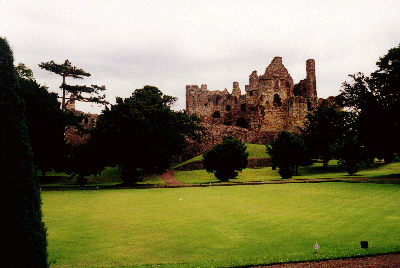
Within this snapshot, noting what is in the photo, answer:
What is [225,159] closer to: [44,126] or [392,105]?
[392,105]

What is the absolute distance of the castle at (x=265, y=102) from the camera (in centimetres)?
6064

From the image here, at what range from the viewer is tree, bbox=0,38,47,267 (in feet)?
20.9

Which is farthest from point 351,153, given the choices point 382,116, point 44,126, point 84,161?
point 44,126

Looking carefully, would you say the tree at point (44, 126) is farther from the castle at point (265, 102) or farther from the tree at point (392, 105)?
the castle at point (265, 102)

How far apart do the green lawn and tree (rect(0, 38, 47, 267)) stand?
3.74 ft

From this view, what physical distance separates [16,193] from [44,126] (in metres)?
26.1

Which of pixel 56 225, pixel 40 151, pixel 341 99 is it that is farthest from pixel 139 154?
pixel 341 99

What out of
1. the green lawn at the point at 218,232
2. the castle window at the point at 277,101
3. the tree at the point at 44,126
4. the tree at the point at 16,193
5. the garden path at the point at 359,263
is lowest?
the garden path at the point at 359,263

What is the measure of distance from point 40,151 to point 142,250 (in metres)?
24.2

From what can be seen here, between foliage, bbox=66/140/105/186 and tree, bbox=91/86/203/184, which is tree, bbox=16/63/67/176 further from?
tree, bbox=91/86/203/184

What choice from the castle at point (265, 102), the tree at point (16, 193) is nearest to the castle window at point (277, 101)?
the castle at point (265, 102)

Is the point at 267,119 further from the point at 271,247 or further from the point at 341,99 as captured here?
the point at 271,247

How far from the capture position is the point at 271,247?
27.8ft

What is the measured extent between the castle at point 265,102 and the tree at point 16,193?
5122cm
